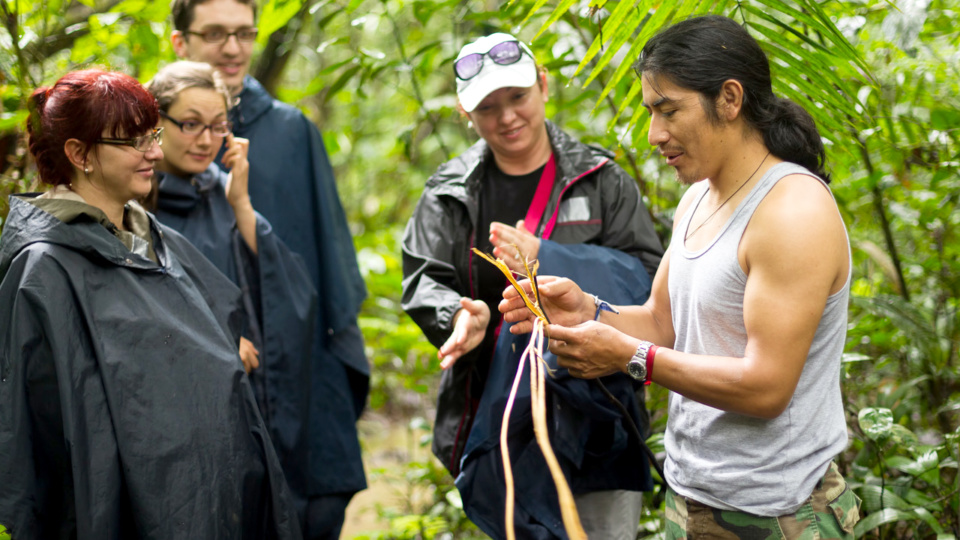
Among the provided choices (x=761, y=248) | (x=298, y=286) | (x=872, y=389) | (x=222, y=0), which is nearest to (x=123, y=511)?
(x=298, y=286)

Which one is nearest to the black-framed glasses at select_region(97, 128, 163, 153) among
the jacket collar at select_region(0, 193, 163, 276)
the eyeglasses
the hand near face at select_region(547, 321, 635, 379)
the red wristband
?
the jacket collar at select_region(0, 193, 163, 276)

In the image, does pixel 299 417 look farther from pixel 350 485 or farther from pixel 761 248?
pixel 761 248

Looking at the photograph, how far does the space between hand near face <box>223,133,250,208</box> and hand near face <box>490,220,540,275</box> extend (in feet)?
3.85

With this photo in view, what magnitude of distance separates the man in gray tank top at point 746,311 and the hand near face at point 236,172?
5.44 feet

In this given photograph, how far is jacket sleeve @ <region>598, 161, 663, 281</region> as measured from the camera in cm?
263

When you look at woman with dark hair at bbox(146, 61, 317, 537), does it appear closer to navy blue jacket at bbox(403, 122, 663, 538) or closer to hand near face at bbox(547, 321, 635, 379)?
navy blue jacket at bbox(403, 122, 663, 538)

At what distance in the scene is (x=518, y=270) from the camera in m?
2.39

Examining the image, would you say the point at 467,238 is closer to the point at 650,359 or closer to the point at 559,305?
the point at 559,305

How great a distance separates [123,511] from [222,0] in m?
2.14

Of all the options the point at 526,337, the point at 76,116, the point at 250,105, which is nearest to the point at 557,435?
the point at 526,337

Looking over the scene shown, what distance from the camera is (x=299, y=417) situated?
120 inches

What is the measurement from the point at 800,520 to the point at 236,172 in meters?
2.31

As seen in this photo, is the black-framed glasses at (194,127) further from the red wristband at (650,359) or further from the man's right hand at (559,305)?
the red wristband at (650,359)

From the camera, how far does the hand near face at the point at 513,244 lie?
231 centimetres
